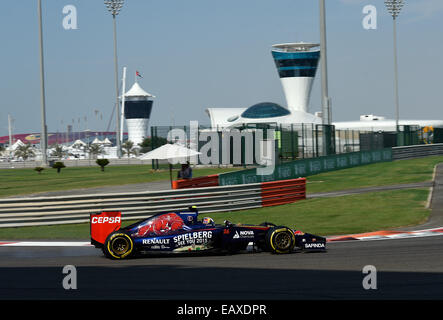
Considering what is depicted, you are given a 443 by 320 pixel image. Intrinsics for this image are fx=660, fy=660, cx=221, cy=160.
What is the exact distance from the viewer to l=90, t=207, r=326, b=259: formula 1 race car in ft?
41.2

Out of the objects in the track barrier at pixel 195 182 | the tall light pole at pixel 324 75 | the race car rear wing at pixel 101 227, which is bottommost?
the race car rear wing at pixel 101 227

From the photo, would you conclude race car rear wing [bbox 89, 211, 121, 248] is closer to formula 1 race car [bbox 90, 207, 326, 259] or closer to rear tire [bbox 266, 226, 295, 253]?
formula 1 race car [bbox 90, 207, 326, 259]

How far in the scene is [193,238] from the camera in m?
12.7

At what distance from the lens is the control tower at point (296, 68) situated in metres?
157

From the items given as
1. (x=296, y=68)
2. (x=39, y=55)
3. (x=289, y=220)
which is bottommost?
(x=289, y=220)

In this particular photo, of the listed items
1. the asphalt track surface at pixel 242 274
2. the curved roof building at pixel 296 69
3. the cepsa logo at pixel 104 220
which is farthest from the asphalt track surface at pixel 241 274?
the curved roof building at pixel 296 69

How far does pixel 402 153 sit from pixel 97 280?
4465cm

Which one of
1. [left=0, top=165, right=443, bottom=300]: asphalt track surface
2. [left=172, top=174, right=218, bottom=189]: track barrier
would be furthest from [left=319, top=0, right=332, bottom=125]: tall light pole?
[left=0, top=165, right=443, bottom=300]: asphalt track surface

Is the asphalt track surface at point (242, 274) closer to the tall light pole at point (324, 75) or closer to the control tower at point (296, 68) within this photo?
the tall light pole at point (324, 75)

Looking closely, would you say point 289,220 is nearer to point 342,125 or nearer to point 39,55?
point 39,55

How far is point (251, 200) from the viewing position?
2112cm

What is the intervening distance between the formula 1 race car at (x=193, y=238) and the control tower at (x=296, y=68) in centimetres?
14500

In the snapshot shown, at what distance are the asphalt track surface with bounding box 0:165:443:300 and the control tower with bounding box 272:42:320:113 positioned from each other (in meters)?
145
